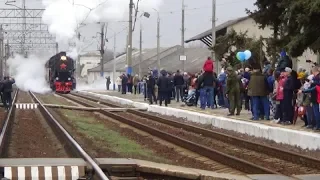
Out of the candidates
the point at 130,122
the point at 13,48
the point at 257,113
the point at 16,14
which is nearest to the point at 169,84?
the point at 130,122

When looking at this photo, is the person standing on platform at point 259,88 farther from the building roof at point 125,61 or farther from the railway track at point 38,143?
the building roof at point 125,61

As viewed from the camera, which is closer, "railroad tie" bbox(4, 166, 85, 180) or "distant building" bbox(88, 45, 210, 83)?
"railroad tie" bbox(4, 166, 85, 180)

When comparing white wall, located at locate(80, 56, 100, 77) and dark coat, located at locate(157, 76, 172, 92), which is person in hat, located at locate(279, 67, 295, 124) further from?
white wall, located at locate(80, 56, 100, 77)

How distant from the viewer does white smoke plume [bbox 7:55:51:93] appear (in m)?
81.2

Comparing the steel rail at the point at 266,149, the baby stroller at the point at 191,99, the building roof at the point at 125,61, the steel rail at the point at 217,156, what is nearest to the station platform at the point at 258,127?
the steel rail at the point at 266,149

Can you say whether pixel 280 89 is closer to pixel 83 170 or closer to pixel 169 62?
pixel 83 170

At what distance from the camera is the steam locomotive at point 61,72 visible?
64062 millimetres

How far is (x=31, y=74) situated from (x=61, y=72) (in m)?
22.2

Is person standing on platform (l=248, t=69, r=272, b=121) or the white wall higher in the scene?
the white wall

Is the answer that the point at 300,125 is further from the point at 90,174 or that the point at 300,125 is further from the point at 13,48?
the point at 13,48

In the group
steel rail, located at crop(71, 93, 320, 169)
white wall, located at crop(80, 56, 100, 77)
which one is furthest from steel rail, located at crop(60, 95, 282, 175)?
white wall, located at crop(80, 56, 100, 77)

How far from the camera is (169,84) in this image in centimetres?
3362

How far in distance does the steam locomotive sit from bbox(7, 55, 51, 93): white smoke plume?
36.0 feet

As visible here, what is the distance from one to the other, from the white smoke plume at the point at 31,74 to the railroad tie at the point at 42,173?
6624cm
